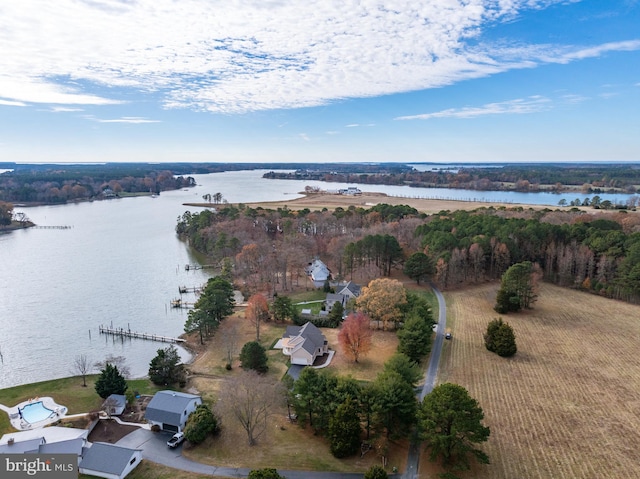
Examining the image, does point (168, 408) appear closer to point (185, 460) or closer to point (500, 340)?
point (185, 460)

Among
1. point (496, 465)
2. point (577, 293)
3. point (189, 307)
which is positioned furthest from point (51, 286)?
point (577, 293)

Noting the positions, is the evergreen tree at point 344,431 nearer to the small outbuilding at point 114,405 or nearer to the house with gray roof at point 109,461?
the house with gray roof at point 109,461

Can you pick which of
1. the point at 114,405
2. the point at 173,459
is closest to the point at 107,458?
the point at 173,459

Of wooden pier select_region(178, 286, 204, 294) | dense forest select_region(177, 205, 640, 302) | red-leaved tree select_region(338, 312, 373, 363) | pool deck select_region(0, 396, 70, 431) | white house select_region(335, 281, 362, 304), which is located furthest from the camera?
wooden pier select_region(178, 286, 204, 294)

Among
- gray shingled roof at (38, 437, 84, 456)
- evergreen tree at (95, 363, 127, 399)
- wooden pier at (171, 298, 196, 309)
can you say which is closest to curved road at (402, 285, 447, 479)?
gray shingled roof at (38, 437, 84, 456)

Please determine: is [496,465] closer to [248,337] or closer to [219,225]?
[248,337]

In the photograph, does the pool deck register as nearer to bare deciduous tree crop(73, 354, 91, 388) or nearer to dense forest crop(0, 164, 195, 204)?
bare deciduous tree crop(73, 354, 91, 388)
